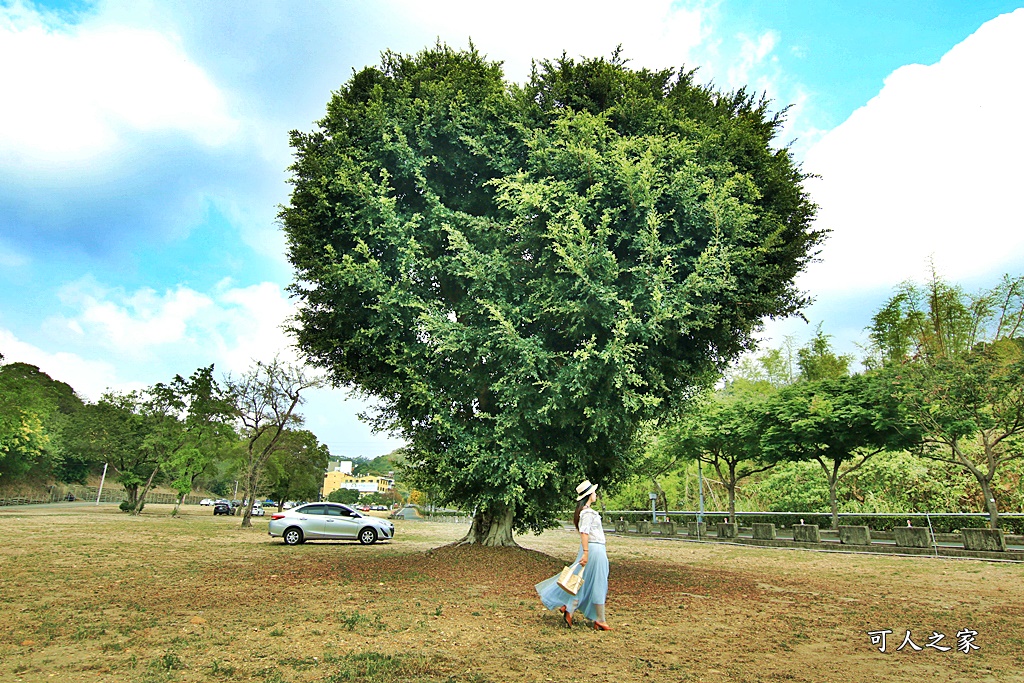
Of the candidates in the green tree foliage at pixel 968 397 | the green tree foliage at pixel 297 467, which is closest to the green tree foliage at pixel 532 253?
the green tree foliage at pixel 968 397

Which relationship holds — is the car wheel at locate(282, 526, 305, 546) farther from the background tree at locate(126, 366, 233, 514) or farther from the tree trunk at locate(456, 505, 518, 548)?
the background tree at locate(126, 366, 233, 514)

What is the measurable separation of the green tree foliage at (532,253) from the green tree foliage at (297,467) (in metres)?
29.1

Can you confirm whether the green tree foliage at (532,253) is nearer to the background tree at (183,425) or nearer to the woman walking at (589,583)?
the woman walking at (589,583)

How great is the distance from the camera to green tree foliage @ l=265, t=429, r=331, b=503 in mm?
48531

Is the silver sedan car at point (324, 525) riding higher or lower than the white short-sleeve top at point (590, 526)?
lower

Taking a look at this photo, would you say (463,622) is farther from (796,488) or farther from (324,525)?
(796,488)

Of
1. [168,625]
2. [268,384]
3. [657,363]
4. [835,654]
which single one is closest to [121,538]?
[268,384]

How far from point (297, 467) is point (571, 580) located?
5422cm

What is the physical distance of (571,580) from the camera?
7.54 m

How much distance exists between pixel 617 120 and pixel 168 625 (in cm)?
1247

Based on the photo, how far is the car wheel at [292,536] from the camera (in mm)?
22359

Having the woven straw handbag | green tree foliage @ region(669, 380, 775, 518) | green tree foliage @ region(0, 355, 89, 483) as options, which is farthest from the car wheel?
green tree foliage @ region(0, 355, 89, 483)

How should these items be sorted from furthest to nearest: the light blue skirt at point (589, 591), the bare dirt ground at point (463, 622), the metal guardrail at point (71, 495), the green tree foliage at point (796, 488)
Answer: the metal guardrail at point (71, 495), the green tree foliage at point (796, 488), the light blue skirt at point (589, 591), the bare dirt ground at point (463, 622)

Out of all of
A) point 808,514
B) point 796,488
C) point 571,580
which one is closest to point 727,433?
point 808,514
